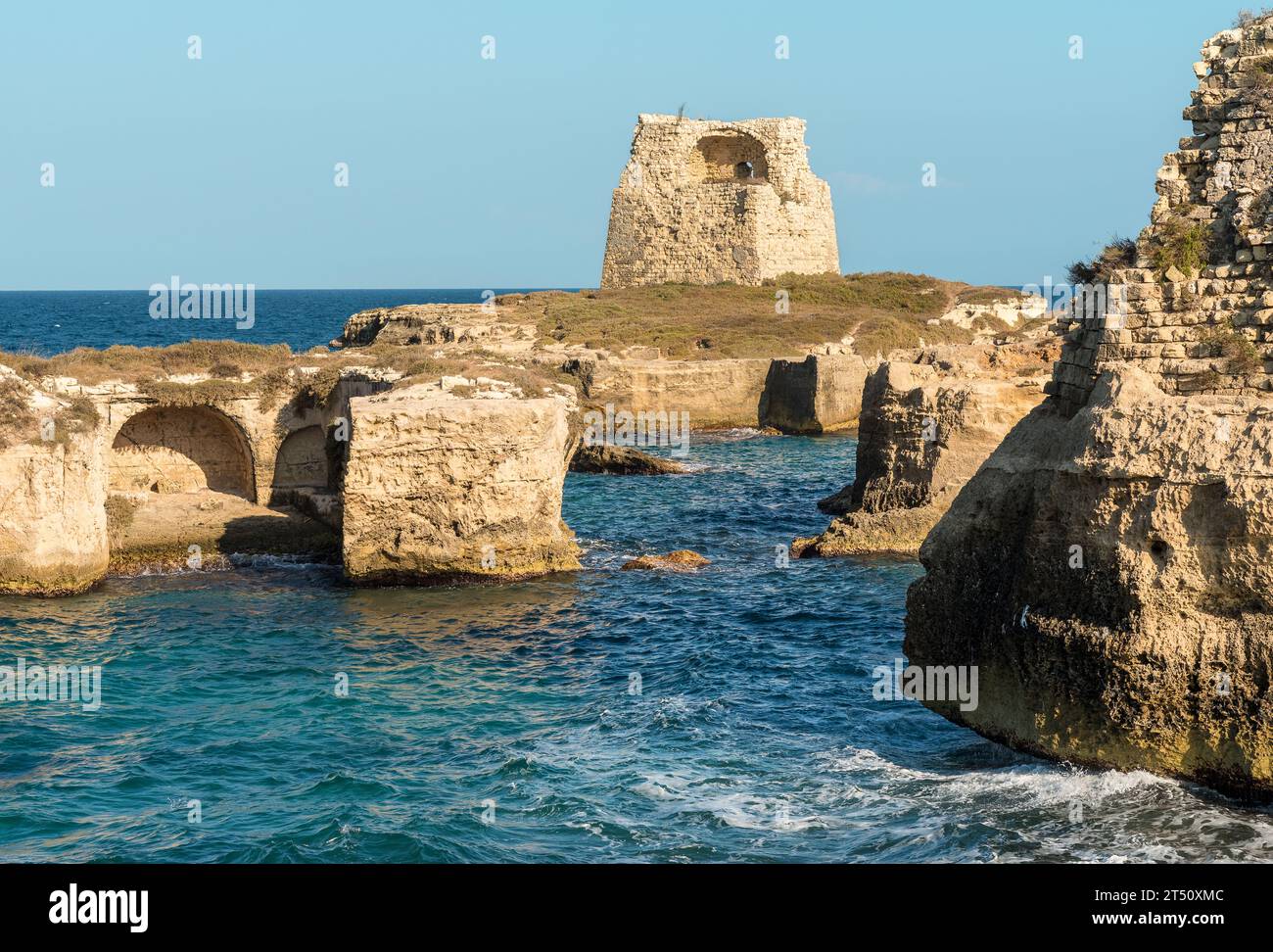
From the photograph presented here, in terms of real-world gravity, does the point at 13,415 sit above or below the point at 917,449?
above

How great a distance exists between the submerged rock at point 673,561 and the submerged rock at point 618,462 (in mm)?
10390

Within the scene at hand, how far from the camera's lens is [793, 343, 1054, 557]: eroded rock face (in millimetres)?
21797

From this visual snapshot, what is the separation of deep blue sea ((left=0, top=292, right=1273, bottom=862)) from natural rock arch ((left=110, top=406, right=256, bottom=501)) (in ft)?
11.3

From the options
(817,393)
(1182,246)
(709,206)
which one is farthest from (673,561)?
(709,206)

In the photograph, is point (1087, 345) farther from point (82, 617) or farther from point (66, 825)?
point (82, 617)

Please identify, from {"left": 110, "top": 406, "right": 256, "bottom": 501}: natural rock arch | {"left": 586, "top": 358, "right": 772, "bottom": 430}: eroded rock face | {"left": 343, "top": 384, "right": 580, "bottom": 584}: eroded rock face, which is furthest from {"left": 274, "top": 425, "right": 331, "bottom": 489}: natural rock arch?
{"left": 586, "top": 358, "right": 772, "bottom": 430}: eroded rock face

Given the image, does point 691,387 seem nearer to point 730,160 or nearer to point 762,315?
point 762,315

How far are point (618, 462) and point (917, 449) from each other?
39.3 feet

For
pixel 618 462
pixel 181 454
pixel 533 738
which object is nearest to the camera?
pixel 533 738

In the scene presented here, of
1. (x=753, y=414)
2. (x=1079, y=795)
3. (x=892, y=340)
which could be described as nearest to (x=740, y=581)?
(x=1079, y=795)

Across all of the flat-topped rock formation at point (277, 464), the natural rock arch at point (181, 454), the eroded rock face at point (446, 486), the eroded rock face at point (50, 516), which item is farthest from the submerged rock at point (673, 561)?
the eroded rock face at point (50, 516)

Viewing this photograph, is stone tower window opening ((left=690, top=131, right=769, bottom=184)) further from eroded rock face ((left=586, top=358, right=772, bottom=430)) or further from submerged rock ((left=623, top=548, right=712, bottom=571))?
submerged rock ((left=623, top=548, right=712, bottom=571))

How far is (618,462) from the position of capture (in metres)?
33.4

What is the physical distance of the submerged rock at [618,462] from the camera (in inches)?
1307
